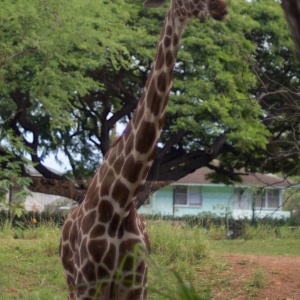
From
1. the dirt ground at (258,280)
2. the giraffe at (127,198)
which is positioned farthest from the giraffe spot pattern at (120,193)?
the dirt ground at (258,280)

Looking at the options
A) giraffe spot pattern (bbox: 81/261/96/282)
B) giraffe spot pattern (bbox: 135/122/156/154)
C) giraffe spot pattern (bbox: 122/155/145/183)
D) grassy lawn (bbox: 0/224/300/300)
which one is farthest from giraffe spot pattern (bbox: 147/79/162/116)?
grassy lawn (bbox: 0/224/300/300)

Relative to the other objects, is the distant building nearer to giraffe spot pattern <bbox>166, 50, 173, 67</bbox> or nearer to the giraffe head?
giraffe spot pattern <bbox>166, 50, 173, 67</bbox>

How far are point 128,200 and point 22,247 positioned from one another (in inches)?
320

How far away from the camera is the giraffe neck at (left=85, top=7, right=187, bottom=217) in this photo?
5855mm

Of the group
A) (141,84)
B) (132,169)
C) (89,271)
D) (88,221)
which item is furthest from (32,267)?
(141,84)

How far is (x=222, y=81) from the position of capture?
26.8 m

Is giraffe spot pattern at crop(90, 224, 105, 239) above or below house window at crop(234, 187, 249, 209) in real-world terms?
below

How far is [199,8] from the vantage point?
214 inches

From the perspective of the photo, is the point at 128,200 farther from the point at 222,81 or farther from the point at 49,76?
the point at 222,81

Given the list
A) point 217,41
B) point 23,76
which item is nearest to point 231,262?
point 23,76

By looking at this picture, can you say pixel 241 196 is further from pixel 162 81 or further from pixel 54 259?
pixel 162 81

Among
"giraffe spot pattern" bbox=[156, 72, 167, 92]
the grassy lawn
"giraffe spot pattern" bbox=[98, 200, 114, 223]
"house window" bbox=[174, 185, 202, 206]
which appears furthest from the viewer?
"house window" bbox=[174, 185, 202, 206]

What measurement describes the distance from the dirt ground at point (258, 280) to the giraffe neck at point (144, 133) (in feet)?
17.0

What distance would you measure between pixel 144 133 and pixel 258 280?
19.4ft
